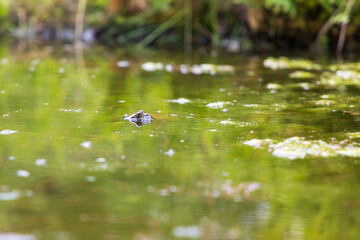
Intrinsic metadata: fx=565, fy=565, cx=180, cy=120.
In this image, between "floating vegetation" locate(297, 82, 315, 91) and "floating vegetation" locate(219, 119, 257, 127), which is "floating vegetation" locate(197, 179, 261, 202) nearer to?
"floating vegetation" locate(219, 119, 257, 127)

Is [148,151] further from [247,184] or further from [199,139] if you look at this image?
[247,184]

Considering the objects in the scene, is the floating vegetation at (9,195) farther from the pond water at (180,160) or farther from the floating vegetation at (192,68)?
the floating vegetation at (192,68)

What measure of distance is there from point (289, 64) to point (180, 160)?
4204mm

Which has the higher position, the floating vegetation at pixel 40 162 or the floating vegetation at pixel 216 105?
the floating vegetation at pixel 40 162

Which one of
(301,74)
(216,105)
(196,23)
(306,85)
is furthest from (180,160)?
(196,23)

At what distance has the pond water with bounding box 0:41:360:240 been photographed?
187 cm

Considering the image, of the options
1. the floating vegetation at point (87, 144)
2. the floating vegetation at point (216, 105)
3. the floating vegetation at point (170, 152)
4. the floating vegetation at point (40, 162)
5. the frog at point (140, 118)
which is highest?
the floating vegetation at point (40, 162)

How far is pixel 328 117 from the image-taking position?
3523 mm

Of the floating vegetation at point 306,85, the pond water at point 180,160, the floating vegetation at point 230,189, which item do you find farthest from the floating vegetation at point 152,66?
the floating vegetation at point 230,189

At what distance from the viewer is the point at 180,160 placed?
8.46ft

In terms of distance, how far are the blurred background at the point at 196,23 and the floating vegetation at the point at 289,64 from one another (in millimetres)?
720

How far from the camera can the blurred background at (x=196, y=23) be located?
8.17 m

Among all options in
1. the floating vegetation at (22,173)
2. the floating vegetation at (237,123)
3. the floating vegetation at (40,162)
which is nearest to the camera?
the floating vegetation at (22,173)

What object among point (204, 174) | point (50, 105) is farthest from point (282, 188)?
point (50, 105)
